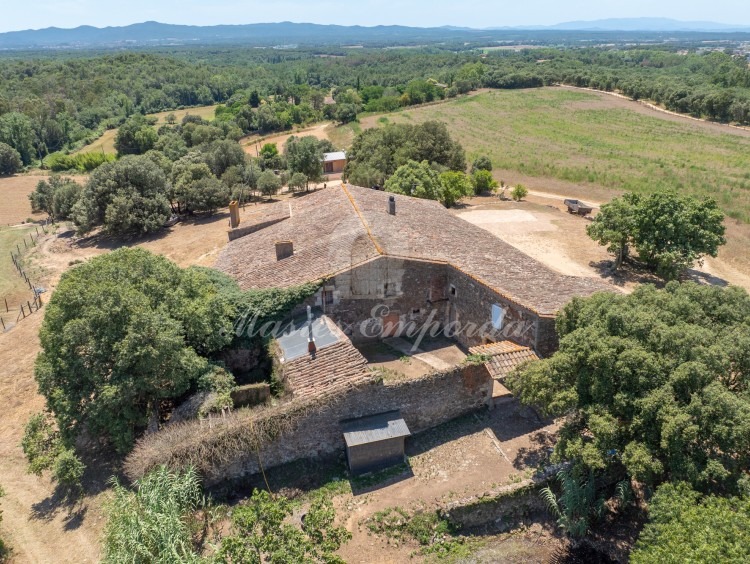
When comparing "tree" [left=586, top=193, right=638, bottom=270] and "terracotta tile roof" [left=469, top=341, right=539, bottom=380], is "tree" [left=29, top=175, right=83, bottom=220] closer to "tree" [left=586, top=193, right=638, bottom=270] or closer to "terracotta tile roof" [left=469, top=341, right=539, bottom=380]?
"terracotta tile roof" [left=469, top=341, right=539, bottom=380]

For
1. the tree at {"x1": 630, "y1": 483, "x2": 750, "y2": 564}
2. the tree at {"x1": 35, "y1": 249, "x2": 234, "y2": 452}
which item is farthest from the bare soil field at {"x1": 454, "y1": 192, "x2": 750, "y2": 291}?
the tree at {"x1": 35, "y1": 249, "x2": 234, "y2": 452}

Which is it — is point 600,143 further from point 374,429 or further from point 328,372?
point 374,429

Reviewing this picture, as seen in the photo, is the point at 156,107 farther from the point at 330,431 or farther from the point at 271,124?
the point at 330,431

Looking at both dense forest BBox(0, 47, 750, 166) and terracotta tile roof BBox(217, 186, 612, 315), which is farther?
dense forest BBox(0, 47, 750, 166)

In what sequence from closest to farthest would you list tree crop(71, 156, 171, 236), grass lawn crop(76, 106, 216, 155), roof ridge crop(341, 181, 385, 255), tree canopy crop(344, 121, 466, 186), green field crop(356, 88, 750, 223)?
roof ridge crop(341, 181, 385, 255) < tree crop(71, 156, 171, 236) < tree canopy crop(344, 121, 466, 186) < green field crop(356, 88, 750, 223) < grass lawn crop(76, 106, 216, 155)

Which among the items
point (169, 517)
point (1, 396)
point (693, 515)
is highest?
point (693, 515)

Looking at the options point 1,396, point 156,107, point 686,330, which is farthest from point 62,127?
point 686,330

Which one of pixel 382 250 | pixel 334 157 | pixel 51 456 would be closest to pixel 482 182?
pixel 334 157
